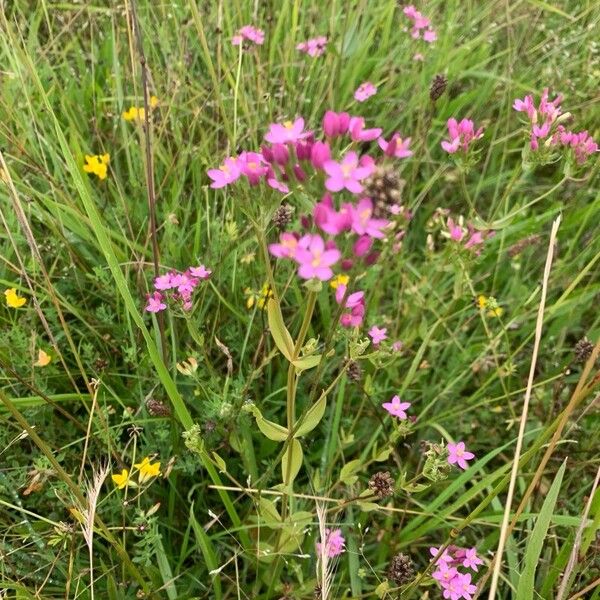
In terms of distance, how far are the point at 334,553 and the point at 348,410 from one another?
597 millimetres

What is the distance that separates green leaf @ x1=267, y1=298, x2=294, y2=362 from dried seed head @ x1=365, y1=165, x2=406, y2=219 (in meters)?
0.36

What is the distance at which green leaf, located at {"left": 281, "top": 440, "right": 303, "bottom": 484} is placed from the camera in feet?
4.78

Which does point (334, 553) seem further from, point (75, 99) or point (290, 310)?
point (75, 99)

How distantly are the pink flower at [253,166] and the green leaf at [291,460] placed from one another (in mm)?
623

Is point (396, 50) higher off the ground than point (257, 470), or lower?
higher

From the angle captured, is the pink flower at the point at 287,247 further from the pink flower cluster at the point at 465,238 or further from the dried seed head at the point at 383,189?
the pink flower cluster at the point at 465,238

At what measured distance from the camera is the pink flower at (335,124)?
3.78 feet

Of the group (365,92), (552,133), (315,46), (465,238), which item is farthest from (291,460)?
(315,46)

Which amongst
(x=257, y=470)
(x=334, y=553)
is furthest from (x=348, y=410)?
(x=334, y=553)

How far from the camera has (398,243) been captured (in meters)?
2.16

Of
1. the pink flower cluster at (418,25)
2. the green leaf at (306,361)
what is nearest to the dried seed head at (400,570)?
the green leaf at (306,361)

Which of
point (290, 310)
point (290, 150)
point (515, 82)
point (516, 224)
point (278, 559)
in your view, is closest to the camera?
point (290, 150)

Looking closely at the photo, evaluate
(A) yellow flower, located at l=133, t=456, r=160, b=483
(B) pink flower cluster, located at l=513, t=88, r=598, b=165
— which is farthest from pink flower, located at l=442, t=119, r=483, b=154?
(A) yellow flower, located at l=133, t=456, r=160, b=483

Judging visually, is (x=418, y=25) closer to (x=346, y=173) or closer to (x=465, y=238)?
(x=465, y=238)
